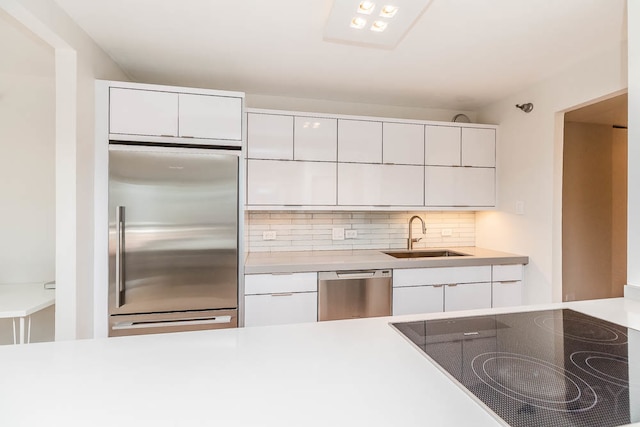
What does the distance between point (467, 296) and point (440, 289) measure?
0.27 metres

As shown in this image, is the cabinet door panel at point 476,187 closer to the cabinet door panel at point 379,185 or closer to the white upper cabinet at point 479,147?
the white upper cabinet at point 479,147

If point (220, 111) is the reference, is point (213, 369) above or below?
below

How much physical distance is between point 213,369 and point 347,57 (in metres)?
2.12

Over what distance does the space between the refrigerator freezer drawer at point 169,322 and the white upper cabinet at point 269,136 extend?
1264 mm

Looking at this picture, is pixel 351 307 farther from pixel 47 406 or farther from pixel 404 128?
pixel 47 406

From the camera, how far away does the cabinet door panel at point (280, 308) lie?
2287 millimetres

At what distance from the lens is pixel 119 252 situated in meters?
2.06

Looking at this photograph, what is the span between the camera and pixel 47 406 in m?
0.64

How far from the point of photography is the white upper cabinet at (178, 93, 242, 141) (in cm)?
224

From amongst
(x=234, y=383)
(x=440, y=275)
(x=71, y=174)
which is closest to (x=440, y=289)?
(x=440, y=275)

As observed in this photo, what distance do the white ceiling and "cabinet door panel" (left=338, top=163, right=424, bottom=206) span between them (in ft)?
2.36

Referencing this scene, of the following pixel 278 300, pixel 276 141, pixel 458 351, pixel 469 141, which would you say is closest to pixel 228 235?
pixel 278 300

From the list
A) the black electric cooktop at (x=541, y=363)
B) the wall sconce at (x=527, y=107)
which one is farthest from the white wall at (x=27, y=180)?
the wall sconce at (x=527, y=107)

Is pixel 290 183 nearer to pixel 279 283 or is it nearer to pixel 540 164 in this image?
pixel 279 283
